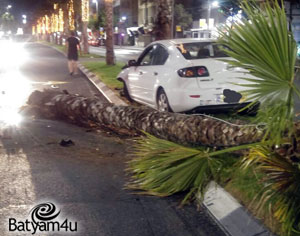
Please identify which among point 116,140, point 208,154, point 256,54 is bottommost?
point 116,140

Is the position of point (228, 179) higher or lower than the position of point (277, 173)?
lower

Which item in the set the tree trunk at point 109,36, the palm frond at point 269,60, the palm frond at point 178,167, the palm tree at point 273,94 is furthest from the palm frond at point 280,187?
the tree trunk at point 109,36

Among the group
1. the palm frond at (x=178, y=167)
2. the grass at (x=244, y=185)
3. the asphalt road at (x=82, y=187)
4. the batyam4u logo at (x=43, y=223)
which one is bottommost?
the asphalt road at (x=82, y=187)

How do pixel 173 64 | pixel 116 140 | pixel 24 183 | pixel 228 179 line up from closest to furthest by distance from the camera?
pixel 228 179 < pixel 24 183 < pixel 116 140 < pixel 173 64

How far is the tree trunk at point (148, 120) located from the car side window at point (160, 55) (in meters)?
1.63

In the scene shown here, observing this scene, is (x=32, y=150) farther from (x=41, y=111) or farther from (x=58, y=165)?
(x=41, y=111)

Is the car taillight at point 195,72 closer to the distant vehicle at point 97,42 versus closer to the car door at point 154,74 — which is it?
the car door at point 154,74

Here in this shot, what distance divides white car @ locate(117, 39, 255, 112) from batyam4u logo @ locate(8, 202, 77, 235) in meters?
4.47

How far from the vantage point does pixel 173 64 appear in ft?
32.8

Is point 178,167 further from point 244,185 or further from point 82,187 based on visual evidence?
point 82,187

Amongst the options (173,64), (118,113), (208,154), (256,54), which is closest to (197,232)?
(208,154)

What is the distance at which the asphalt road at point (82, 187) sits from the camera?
4.88 meters

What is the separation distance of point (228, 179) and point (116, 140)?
3667 mm

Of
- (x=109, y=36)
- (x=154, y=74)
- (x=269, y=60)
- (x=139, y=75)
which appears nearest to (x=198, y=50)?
(x=154, y=74)
